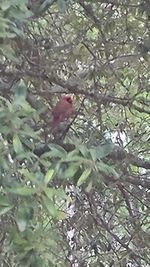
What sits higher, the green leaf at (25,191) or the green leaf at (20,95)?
the green leaf at (20,95)

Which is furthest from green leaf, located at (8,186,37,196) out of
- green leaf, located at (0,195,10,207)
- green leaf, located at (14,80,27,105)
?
green leaf, located at (14,80,27,105)

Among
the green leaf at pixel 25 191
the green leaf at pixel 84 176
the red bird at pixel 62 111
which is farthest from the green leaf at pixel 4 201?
the red bird at pixel 62 111

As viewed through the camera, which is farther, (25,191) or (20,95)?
(20,95)

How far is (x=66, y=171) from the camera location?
1.07 m

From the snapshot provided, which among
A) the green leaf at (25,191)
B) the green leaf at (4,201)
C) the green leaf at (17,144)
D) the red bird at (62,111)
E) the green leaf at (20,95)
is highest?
the red bird at (62,111)

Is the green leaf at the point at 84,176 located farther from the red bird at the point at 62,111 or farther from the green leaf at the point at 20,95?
the red bird at the point at 62,111

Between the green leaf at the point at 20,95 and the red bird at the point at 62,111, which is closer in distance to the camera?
the green leaf at the point at 20,95

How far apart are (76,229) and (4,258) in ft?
1.32

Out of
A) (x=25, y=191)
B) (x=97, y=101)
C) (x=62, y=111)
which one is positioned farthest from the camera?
(x=97, y=101)

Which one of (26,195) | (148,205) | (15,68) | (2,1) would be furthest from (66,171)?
(148,205)

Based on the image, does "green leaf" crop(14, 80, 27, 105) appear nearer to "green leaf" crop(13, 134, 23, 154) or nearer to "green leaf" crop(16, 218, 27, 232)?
"green leaf" crop(13, 134, 23, 154)

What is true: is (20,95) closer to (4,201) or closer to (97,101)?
(4,201)

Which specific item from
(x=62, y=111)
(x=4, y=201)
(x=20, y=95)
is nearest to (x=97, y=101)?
(x=62, y=111)

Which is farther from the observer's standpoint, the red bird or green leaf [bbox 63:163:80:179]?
the red bird
